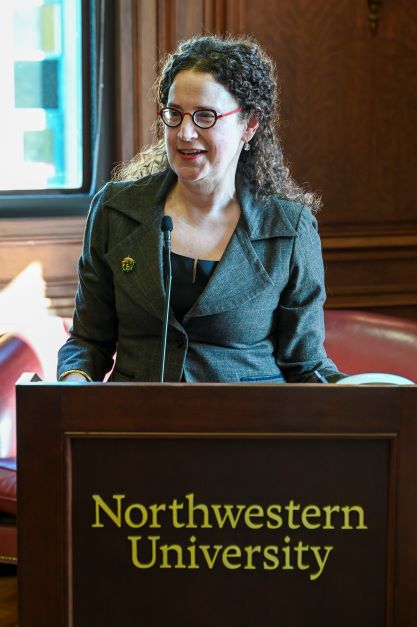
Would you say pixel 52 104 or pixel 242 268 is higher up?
pixel 52 104

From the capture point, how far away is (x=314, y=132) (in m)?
3.41

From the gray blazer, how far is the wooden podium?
27.0 inches

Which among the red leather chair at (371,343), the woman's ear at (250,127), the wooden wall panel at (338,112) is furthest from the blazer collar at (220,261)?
the wooden wall panel at (338,112)

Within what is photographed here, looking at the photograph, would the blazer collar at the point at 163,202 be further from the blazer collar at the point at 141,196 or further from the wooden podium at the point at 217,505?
the wooden podium at the point at 217,505

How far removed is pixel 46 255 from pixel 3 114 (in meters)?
0.45

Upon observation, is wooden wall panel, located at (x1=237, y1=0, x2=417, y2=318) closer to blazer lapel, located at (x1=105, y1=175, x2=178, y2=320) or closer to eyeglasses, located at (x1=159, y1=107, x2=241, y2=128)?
blazer lapel, located at (x1=105, y1=175, x2=178, y2=320)

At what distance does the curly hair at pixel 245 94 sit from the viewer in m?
2.02

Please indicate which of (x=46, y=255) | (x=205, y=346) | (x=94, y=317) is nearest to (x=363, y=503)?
(x=205, y=346)

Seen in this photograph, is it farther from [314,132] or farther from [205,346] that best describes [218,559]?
[314,132]

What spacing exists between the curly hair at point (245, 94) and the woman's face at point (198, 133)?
28 mm

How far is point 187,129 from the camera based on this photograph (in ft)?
6.39

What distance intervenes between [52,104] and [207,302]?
1.45 meters

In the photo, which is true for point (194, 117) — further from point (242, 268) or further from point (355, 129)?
point (355, 129)

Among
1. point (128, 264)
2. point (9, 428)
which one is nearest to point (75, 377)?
point (128, 264)
